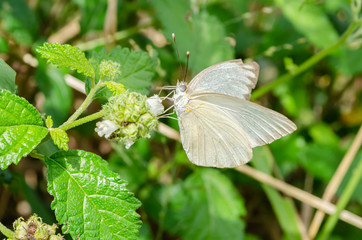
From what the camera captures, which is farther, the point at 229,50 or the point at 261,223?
the point at 261,223

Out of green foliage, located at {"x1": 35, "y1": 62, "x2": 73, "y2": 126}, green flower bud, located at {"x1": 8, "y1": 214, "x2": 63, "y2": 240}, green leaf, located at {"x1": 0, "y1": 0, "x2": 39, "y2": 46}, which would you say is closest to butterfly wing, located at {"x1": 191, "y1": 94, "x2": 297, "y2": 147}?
green flower bud, located at {"x1": 8, "y1": 214, "x2": 63, "y2": 240}

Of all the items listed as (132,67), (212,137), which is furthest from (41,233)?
(212,137)

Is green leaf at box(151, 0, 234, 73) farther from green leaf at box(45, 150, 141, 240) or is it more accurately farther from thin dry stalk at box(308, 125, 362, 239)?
green leaf at box(45, 150, 141, 240)

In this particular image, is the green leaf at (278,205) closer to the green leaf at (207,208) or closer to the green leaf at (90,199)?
the green leaf at (207,208)

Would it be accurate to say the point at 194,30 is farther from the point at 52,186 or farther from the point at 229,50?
the point at 52,186

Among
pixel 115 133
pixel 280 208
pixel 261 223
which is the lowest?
pixel 261 223

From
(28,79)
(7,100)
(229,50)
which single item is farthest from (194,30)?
(7,100)
